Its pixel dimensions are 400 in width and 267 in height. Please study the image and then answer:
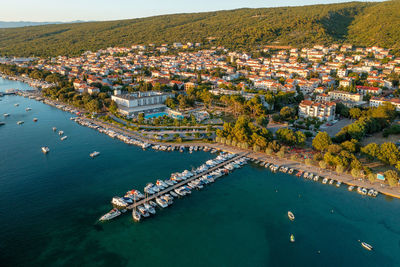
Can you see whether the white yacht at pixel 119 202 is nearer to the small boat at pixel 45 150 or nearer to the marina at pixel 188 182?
the marina at pixel 188 182

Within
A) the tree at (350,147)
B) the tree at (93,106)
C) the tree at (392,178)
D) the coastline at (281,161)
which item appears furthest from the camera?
the tree at (93,106)

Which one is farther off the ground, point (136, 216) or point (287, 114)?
point (287, 114)

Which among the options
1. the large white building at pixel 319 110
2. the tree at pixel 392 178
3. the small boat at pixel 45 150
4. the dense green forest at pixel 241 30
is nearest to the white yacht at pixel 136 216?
the small boat at pixel 45 150

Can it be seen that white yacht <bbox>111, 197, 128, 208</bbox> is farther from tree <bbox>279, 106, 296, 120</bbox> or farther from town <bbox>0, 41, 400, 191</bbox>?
tree <bbox>279, 106, 296, 120</bbox>

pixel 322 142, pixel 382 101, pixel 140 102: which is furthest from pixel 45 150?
pixel 382 101

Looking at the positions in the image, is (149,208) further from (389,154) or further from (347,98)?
(347,98)

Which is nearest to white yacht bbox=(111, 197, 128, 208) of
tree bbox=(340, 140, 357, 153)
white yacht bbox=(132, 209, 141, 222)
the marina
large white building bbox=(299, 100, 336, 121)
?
the marina

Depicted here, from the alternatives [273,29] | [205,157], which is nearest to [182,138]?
[205,157]

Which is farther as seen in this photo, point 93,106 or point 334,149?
point 93,106
